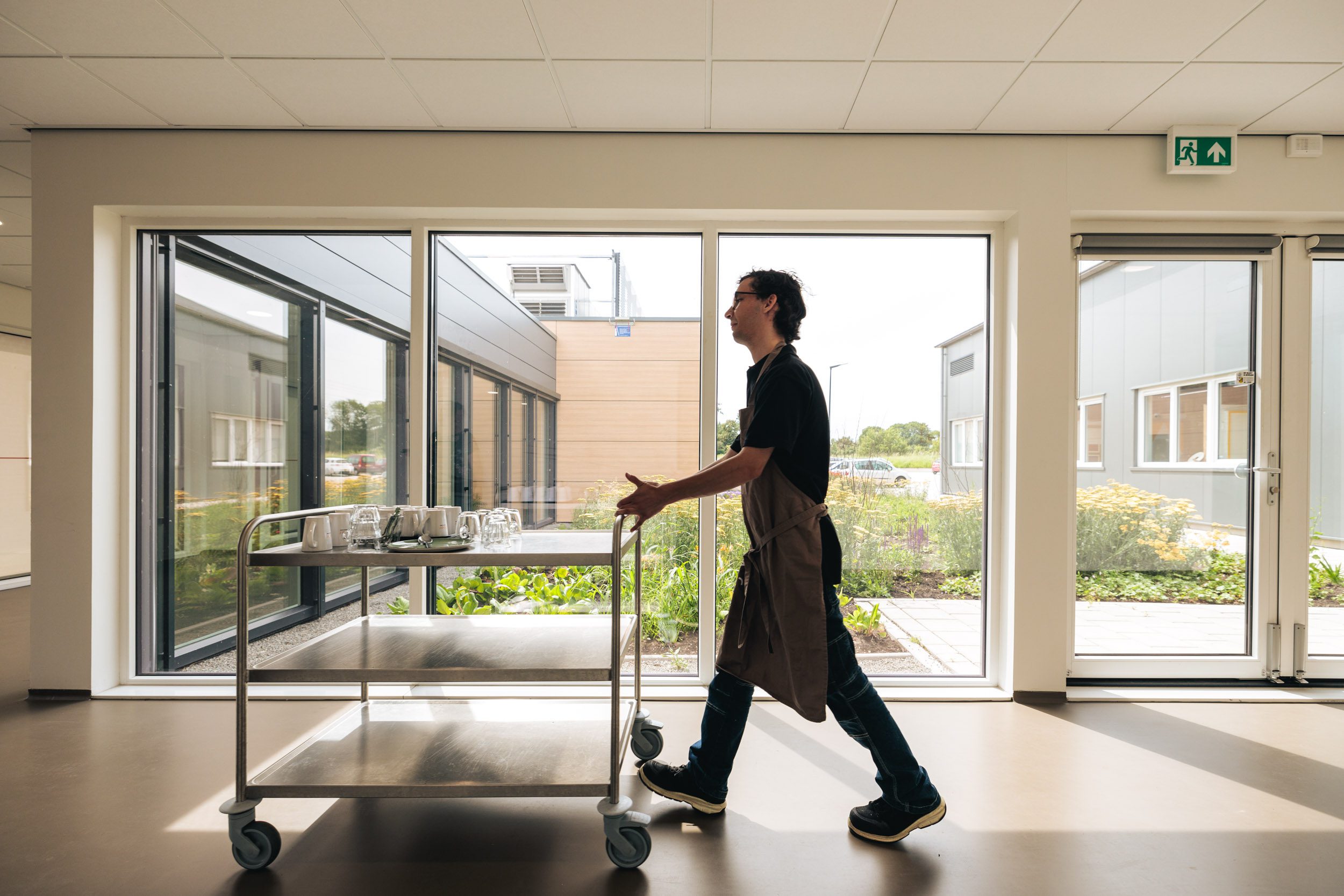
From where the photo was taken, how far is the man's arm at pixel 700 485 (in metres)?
1.88

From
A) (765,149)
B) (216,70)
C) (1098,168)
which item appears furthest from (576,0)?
(1098,168)

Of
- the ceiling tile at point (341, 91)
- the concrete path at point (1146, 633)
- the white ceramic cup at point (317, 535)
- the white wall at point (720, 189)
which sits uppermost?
the ceiling tile at point (341, 91)

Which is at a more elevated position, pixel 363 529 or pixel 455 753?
pixel 363 529

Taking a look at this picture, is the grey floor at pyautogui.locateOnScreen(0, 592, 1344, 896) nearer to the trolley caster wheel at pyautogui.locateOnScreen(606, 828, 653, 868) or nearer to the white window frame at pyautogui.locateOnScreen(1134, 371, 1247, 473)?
the trolley caster wheel at pyautogui.locateOnScreen(606, 828, 653, 868)

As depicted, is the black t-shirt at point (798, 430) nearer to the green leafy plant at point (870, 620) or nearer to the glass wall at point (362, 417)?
the green leafy plant at point (870, 620)

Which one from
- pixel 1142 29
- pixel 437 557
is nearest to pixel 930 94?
pixel 1142 29

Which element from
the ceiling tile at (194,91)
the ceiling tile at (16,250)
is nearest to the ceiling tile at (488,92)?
the ceiling tile at (194,91)

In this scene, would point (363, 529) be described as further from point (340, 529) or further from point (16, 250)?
point (16, 250)

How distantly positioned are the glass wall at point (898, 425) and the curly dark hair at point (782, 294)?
4.21 ft

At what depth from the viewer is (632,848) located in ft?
6.02

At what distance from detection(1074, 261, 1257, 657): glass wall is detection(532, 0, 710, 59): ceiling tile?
7.50ft

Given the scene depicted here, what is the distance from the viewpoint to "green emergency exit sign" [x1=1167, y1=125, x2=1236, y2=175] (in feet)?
10.3

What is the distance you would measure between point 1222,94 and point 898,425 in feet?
6.08

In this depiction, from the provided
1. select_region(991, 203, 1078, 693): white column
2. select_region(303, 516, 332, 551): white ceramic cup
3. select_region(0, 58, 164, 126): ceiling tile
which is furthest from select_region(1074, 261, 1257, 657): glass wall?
select_region(0, 58, 164, 126): ceiling tile
